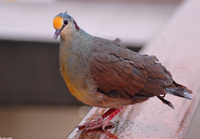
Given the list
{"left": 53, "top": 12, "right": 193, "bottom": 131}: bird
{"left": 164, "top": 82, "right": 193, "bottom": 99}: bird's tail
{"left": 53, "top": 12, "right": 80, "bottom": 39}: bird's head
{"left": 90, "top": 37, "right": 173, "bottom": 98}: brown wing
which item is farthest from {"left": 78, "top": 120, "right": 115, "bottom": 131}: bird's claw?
{"left": 53, "top": 12, "right": 80, "bottom": 39}: bird's head

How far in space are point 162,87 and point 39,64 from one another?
Result: 2.08 meters

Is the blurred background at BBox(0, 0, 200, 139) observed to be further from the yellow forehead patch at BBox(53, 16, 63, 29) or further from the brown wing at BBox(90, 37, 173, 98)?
the yellow forehead patch at BBox(53, 16, 63, 29)

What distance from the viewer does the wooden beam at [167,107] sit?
172cm

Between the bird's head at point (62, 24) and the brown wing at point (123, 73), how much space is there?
0.50 ft

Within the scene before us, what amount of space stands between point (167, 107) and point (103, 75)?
1.18 feet

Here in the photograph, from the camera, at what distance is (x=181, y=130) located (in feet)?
5.62

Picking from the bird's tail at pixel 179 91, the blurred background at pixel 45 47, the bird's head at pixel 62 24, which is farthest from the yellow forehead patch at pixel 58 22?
the blurred background at pixel 45 47

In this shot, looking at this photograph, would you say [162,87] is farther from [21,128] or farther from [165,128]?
[21,128]

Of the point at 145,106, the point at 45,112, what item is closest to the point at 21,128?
the point at 45,112

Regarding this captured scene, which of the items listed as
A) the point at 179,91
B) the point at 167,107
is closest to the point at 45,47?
the point at 167,107

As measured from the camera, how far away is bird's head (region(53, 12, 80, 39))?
165 centimetres

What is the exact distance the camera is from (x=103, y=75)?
1758 mm

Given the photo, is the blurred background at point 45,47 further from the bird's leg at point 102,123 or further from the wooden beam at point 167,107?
the bird's leg at point 102,123

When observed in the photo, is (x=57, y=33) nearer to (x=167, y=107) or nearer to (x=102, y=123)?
(x=102, y=123)
